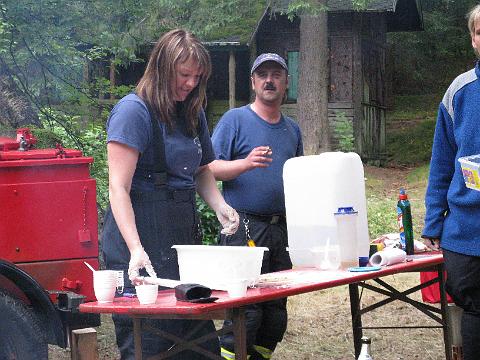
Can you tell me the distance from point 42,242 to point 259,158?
3.62 ft

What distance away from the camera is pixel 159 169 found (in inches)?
145

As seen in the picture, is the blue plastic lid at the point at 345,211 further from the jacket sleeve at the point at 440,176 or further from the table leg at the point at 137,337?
the table leg at the point at 137,337

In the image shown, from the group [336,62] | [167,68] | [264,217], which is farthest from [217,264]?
[336,62]

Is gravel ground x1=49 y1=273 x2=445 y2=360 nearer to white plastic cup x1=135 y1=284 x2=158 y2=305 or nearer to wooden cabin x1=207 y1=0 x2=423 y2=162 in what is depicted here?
white plastic cup x1=135 y1=284 x2=158 y2=305

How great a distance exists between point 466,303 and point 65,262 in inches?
69.7

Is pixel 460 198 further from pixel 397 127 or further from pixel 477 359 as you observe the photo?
pixel 397 127

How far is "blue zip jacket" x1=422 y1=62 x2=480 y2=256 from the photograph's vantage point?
12.4 feet

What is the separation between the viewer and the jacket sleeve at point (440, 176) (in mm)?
3955

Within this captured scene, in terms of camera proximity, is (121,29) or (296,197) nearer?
(296,197)

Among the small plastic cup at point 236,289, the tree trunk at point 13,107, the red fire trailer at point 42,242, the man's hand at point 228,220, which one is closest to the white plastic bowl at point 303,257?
the man's hand at point 228,220

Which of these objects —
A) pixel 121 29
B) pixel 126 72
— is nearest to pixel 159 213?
pixel 121 29

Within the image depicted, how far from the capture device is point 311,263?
4434 millimetres

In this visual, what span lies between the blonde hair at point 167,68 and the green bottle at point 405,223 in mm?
1491

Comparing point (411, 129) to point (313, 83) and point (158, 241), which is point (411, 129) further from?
point (158, 241)
